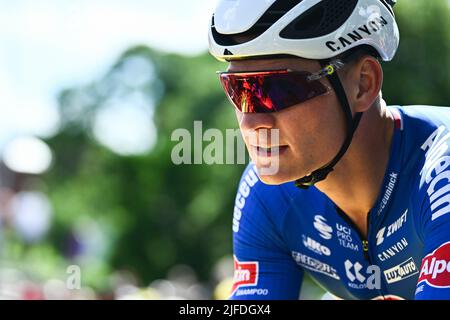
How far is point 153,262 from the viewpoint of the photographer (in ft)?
104

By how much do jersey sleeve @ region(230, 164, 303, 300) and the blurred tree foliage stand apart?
1311 centimetres

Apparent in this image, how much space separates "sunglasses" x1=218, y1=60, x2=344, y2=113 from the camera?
3578mm

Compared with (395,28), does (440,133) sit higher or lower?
lower

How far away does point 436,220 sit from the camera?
3.30 meters

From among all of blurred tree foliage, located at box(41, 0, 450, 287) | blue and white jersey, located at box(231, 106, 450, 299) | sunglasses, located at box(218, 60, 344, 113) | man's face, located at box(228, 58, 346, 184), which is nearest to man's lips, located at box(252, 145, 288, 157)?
man's face, located at box(228, 58, 346, 184)

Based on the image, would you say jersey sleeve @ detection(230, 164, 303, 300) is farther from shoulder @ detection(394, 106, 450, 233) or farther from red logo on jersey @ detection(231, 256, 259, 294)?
shoulder @ detection(394, 106, 450, 233)

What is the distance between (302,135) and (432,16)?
20.0m

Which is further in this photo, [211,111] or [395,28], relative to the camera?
[211,111]

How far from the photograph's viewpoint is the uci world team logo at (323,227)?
13.6 ft

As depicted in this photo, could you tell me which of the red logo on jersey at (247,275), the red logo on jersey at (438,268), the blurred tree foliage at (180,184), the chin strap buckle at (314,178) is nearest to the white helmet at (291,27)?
the chin strap buckle at (314,178)

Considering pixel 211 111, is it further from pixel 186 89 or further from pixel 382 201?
pixel 382 201

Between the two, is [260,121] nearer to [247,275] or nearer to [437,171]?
[437,171]
